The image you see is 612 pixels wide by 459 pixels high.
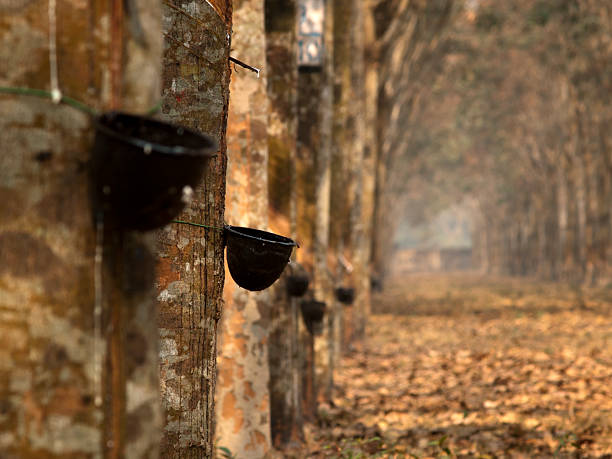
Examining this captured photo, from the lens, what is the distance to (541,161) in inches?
1372

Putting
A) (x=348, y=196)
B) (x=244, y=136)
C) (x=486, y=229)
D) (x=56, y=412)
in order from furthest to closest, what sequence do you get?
(x=486, y=229) < (x=348, y=196) < (x=244, y=136) < (x=56, y=412)

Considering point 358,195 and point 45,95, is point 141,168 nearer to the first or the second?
point 45,95

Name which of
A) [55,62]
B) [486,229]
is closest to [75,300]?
[55,62]

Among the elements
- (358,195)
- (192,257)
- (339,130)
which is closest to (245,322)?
(192,257)

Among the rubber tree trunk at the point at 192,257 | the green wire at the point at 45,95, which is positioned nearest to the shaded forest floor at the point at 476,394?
the rubber tree trunk at the point at 192,257

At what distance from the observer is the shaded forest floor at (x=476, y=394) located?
5.72 meters

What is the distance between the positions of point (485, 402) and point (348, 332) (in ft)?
15.6

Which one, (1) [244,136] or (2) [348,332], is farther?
(2) [348,332]

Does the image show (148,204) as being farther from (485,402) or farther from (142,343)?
(485,402)

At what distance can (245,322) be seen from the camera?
16.4 feet

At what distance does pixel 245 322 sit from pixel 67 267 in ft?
10.5

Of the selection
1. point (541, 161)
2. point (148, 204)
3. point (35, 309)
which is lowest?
point (35, 309)

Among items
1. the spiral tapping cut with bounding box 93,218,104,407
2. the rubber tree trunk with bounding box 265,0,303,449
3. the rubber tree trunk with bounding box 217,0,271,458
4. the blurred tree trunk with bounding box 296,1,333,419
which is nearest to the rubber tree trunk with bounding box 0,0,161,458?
the spiral tapping cut with bounding box 93,218,104,407

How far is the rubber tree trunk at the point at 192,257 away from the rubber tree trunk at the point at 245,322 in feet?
5.24
